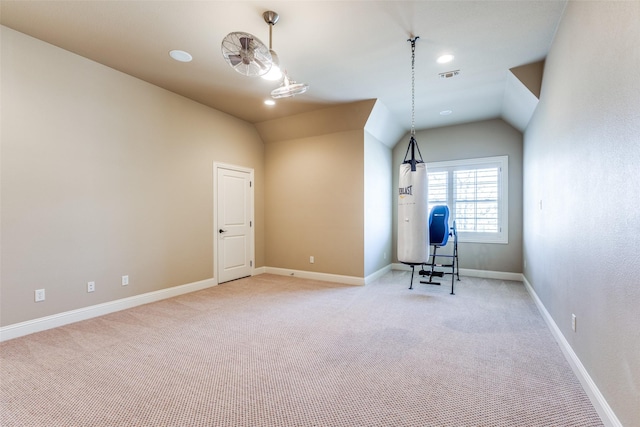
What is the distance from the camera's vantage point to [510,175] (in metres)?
5.34

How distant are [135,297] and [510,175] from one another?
6.45 metres

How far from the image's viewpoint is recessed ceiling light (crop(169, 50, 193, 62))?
3223mm

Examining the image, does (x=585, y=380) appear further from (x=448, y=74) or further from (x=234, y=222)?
(x=234, y=222)

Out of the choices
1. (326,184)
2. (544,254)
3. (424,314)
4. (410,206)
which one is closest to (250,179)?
(326,184)

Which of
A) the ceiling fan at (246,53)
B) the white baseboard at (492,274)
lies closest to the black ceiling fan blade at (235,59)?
the ceiling fan at (246,53)

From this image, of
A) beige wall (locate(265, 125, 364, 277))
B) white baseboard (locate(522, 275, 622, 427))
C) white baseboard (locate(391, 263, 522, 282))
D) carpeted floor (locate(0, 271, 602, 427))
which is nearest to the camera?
white baseboard (locate(522, 275, 622, 427))

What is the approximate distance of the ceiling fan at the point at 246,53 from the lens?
2180 mm

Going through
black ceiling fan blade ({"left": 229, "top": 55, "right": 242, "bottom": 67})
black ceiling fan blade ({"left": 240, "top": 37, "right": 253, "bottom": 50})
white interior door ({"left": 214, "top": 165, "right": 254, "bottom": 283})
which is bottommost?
white interior door ({"left": 214, "top": 165, "right": 254, "bottom": 283})

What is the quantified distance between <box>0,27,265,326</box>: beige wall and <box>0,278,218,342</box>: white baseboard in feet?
0.23

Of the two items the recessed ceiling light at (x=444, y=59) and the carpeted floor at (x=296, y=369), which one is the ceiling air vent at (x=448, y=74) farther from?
the carpeted floor at (x=296, y=369)

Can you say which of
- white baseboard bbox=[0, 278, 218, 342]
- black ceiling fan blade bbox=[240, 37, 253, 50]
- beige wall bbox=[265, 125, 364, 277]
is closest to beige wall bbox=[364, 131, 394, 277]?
beige wall bbox=[265, 125, 364, 277]

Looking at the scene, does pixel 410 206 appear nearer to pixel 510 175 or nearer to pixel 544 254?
pixel 544 254

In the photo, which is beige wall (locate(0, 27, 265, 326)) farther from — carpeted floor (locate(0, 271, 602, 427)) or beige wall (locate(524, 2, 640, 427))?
beige wall (locate(524, 2, 640, 427))

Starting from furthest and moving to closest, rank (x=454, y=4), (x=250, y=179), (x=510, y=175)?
(x=250, y=179)
(x=510, y=175)
(x=454, y=4)
